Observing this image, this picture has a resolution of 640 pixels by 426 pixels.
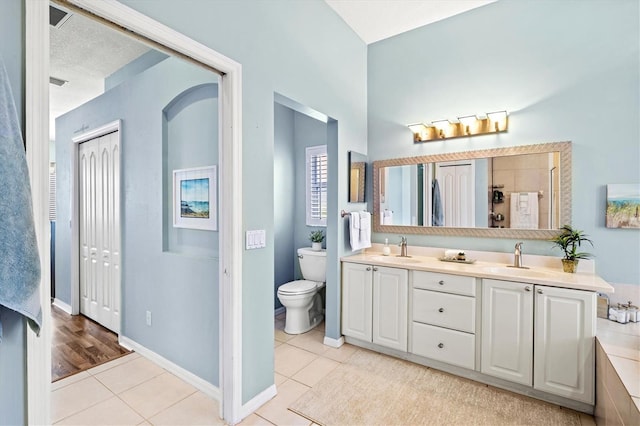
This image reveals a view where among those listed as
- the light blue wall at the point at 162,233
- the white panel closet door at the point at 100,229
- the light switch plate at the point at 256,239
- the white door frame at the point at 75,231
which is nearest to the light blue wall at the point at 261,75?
the light switch plate at the point at 256,239

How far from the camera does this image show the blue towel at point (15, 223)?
2.96 feet

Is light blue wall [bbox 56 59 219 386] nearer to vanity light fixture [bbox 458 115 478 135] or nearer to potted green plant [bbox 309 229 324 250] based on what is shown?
potted green plant [bbox 309 229 324 250]

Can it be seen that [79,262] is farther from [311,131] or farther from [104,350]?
[311,131]

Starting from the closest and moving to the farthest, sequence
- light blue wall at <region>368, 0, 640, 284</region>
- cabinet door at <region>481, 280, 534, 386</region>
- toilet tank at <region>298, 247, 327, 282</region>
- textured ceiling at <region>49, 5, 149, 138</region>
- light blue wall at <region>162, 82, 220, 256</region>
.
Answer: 1. cabinet door at <region>481, 280, 534, 386</region>
2. light blue wall at <region>368, 0, 640, 284</region>
3. light blue wall at <region>162, 82, 220, 256</region>
4. textured ceiling at <region>49, 5, 149, 138</region>
5. toilet tank at <region>298, 247, 327, 282</region>

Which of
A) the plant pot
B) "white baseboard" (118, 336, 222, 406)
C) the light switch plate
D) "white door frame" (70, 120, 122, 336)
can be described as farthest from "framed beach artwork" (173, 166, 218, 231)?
the plant pot

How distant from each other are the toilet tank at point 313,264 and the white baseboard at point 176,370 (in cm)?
163

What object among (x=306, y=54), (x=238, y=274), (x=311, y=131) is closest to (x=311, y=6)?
(x=306, y=54)

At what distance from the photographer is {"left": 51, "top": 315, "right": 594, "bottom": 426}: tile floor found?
75.6 inches

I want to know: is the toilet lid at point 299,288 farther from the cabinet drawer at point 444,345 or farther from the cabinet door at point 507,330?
the cabinet door at point 507,330

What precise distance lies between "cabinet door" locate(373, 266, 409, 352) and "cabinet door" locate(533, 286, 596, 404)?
0.92 metres

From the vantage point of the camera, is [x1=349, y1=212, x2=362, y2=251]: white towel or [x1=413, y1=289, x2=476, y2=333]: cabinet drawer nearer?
[x1=413, y1=289, x2=476, y2=333]: cabinet drawer

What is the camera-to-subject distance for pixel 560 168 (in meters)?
2.45

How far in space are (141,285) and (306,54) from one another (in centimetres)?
241

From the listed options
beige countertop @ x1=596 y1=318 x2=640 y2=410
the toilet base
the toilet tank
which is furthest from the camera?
the toilet tank
